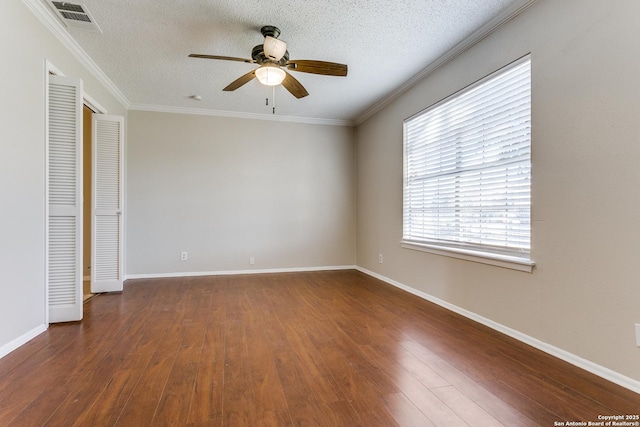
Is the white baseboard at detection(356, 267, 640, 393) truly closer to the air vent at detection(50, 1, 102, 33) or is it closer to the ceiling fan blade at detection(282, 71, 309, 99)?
the ceiling fan blade at detection(282, 71, 309, 99)

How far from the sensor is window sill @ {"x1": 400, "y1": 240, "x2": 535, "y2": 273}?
7.84 feet

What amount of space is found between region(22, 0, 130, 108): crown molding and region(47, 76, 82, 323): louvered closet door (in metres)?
0.42

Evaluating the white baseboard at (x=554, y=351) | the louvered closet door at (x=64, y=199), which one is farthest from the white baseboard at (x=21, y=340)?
the white baseboard at (x=554, y=351)

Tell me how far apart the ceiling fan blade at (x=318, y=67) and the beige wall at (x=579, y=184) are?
1311 millimetres

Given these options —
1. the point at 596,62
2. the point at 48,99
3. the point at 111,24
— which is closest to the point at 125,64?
the point at 111,24

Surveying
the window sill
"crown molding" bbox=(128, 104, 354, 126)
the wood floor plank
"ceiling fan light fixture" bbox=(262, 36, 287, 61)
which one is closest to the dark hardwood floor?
the wood floor plank

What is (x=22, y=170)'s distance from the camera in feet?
7.69

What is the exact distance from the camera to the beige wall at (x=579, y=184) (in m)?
1.79

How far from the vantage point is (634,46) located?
5.77ft

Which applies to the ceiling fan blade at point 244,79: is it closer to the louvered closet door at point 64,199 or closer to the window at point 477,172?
the louvered closet door at point 64,199

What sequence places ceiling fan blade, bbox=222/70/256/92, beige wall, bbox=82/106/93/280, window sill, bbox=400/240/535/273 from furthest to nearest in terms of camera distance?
beige wall, bbox=82/106/93/280, ceiling fan blade, bbox=222/70/256/92, window sill, bbox=400/240/535/273

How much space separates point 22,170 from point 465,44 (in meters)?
3.90

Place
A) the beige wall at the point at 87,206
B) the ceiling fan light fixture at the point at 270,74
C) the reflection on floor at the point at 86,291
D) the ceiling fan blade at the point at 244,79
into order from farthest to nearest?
the beige wall at the point at 87,206 < the reflection on floor at the point at 86,291 < the ceiling fan blade at the point at 244,79 < the ceiling fan light fixture at the point at 270,74

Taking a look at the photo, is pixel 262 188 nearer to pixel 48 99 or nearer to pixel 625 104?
pixel 48 99
